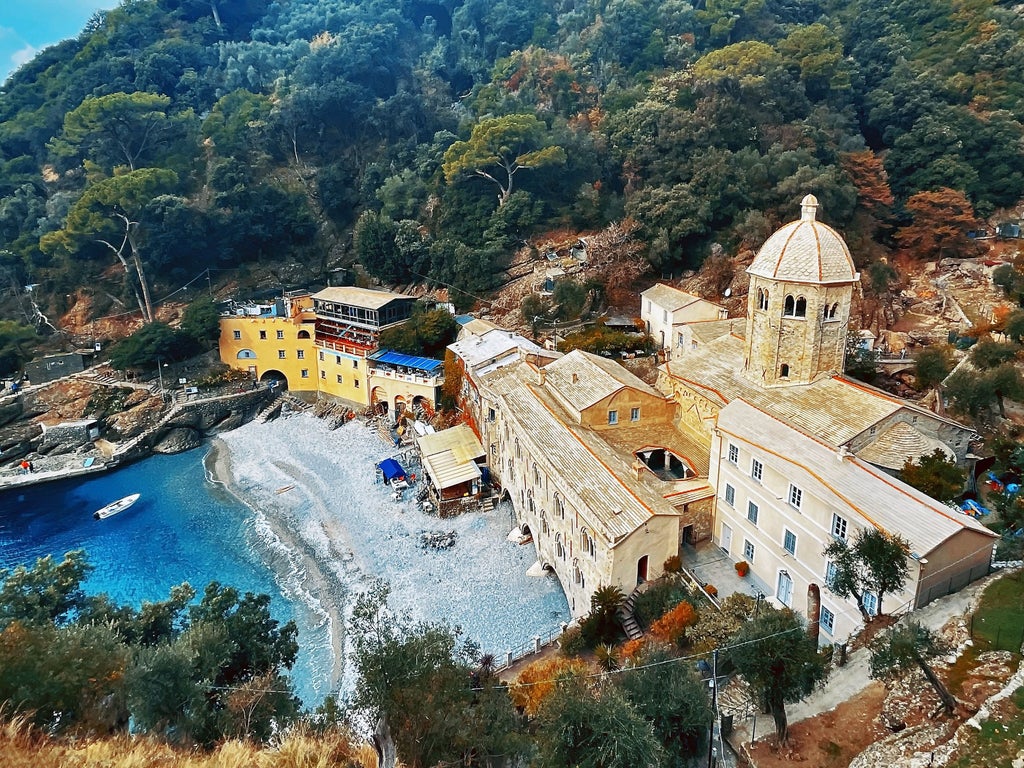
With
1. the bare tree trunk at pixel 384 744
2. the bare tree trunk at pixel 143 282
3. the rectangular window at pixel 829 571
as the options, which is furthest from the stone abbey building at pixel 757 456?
the bare tree trunk at pixel 143 282

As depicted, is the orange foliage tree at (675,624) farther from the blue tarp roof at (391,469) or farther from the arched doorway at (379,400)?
the arched doorway at (379,400)

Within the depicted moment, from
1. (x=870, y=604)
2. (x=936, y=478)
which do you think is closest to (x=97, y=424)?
(x=870, y=604)

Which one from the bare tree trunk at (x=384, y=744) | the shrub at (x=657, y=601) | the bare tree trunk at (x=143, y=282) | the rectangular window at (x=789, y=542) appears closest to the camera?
the bare tree trunk at (x=384, y=744)

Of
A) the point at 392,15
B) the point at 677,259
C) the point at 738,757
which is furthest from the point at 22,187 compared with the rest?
the point at 738,757

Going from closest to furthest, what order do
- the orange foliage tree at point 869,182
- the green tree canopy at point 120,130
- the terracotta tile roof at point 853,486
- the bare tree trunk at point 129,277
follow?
the terracotta tile roof at point 853,486
the orange foliage tree at point 869,182
the bare tree trunk at point 129,277
the green tree canopy at point 120,130

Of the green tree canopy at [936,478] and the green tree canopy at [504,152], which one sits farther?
the green tree canopy at [504,152]

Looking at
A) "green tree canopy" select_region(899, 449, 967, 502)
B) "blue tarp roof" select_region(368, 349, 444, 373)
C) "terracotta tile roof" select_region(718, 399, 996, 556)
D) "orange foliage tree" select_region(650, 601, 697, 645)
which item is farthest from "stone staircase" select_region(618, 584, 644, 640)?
"blue tarp roof" select_region(368, 349, 444, 373)
